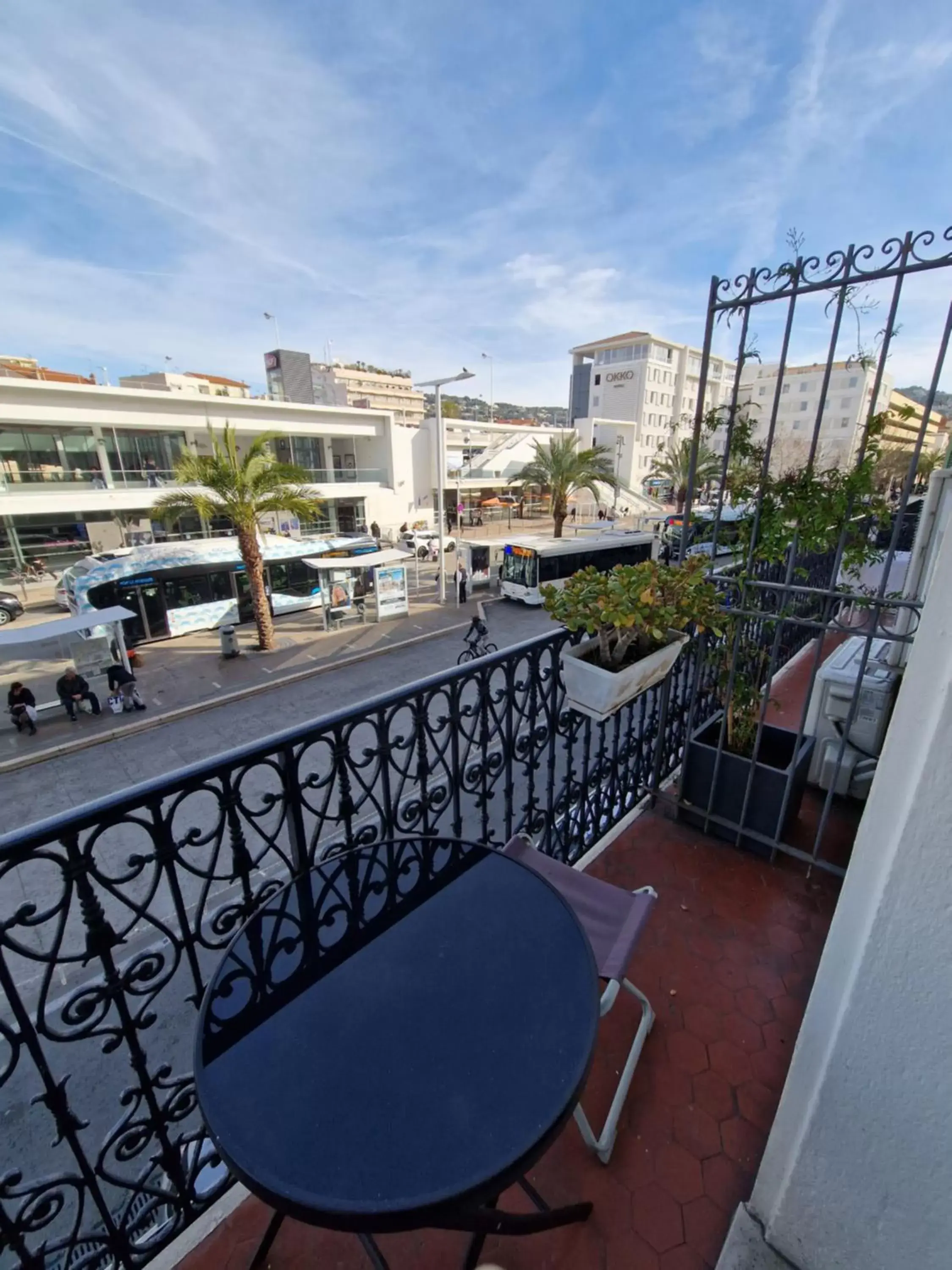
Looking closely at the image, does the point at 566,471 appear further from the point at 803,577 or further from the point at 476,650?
the point at 803,577

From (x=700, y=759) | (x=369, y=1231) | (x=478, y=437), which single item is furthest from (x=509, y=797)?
(x=478, y=437)

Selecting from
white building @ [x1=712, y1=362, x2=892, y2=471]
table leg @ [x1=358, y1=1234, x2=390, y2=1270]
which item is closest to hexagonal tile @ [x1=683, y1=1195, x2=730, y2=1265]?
table leg @ [x1=358, y1=1234, x2=390, y2=1270]

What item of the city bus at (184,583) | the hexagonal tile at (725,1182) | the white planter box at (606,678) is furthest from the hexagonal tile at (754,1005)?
the city bus at (184,583)

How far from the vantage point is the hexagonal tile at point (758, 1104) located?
1878 millimetres

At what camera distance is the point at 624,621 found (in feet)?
6.92

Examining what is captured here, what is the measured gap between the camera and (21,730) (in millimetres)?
9992

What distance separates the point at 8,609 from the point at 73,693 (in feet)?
29.9

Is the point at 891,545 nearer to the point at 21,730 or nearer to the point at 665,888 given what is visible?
the point at 665,888

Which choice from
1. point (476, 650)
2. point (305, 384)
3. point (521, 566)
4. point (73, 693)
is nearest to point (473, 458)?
point (305, 384)

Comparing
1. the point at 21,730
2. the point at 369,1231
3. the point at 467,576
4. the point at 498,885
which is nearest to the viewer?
the point at 369,1231

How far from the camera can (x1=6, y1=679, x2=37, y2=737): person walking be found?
966 centimetres

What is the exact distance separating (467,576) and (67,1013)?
17.9 meters

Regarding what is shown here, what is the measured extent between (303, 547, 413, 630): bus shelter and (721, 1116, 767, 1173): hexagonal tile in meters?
15.0

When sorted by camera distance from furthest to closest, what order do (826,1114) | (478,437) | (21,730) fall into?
(478,437), (21,730), (826,1114)
